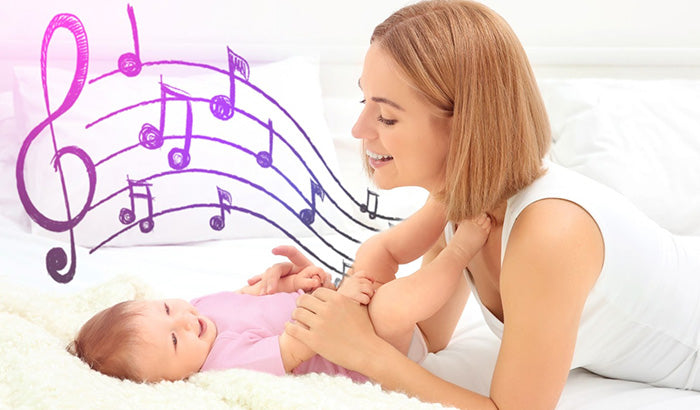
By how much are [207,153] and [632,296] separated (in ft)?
4.06

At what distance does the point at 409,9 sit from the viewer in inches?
49.1

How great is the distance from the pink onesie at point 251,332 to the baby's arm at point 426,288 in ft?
0.37

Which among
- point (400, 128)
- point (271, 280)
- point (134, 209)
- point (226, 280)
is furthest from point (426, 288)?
point (134, 209)

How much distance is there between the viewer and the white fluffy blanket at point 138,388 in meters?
1.02

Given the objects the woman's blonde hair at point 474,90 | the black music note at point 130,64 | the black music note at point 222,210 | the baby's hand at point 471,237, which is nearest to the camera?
the woman's blonde hair at point 474,90

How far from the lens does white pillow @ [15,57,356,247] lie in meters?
1.96

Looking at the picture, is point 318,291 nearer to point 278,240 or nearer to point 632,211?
point 632,211

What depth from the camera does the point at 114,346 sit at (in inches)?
46.6

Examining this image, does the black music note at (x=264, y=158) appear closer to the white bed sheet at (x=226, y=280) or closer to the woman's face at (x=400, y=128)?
the white bed sheet at (x=226, y=280)

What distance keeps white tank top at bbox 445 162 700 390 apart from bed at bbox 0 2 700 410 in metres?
0.32

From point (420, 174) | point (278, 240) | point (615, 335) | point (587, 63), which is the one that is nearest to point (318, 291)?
point (420, 174)

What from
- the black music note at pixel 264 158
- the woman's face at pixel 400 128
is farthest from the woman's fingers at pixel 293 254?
the black music note at pixel 264 158

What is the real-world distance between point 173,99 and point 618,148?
133 centimetres

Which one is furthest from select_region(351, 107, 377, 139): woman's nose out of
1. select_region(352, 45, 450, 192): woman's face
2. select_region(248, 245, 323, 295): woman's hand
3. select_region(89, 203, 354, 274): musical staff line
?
select_region(89, 203, 354, 274): musical staff line
